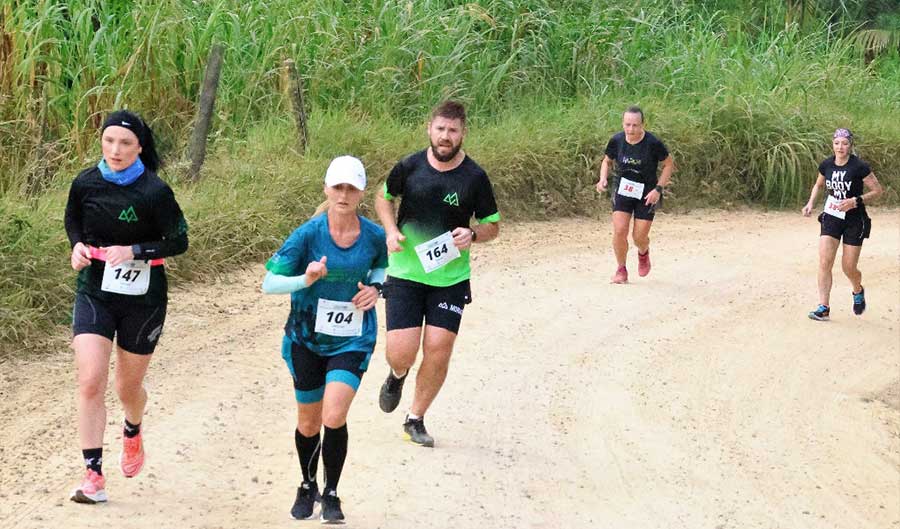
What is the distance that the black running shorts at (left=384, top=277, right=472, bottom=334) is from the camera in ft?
24.4

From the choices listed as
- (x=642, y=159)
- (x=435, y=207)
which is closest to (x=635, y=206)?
(x=642, y=159)

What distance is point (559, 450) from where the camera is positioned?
802cm

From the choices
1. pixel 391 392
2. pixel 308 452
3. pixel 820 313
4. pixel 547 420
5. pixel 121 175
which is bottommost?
pixel 820 313

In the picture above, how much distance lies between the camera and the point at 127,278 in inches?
245

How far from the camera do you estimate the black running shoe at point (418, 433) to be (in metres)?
7.74

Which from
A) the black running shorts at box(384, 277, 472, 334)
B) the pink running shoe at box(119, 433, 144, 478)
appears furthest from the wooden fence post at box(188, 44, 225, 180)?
the pink running shoe at box(119, 433, 144, 478)

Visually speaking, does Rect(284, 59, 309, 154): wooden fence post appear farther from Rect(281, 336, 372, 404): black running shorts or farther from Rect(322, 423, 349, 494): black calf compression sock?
Rect(322, 423, 349, 494): black calf compression sock

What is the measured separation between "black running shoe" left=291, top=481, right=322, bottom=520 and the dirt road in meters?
0.11

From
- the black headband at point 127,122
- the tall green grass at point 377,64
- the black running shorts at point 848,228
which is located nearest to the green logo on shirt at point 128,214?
the black headband at point 127,122

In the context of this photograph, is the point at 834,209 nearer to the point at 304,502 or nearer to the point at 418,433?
the point at 418,433

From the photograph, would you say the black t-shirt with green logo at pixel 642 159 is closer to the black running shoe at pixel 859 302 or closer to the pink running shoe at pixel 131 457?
the black running shoe at pixel 859 302

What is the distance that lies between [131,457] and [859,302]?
828cm

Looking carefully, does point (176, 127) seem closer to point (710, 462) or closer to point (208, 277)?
point (208, 277)

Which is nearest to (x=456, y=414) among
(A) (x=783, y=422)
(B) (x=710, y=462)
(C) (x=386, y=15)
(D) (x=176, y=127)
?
(B) (x=710, y=462)
